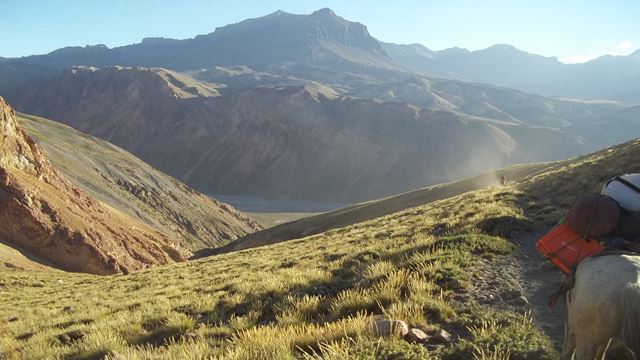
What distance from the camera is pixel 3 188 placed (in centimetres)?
4559

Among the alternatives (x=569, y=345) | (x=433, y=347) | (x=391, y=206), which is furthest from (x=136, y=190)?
(x=569, y=345)

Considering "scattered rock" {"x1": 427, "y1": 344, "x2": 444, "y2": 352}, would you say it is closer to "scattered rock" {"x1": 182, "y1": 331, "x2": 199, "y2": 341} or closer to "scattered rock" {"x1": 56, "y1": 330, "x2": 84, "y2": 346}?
"scattered rock" {"x1": 182, "y1": 331, "x2": 199, "y2": 341}

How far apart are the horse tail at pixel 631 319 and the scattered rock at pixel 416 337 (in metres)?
2.12

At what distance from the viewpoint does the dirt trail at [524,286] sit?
260 inches

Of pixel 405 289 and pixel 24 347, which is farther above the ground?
pixel 405 289

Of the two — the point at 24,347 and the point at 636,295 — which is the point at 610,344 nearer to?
the point at 636,295

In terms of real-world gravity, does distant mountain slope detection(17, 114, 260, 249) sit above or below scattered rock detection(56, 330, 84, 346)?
below

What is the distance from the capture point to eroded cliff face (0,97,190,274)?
150ft

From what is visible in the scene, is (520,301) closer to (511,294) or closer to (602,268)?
(511,294)

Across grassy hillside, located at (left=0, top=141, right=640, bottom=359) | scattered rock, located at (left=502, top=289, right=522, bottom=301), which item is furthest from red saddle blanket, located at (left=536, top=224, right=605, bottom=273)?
scattered rock, located at (left=502, top=289, right=522, bottom=301)

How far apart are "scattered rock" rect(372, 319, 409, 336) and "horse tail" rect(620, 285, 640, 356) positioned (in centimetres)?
223

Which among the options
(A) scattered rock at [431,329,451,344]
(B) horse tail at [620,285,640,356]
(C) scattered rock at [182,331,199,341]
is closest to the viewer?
(B) horse tail at [620,285,640,356]

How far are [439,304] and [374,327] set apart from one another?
4.92 ft

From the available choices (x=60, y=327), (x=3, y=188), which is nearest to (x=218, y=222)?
(x=3, y=188)
